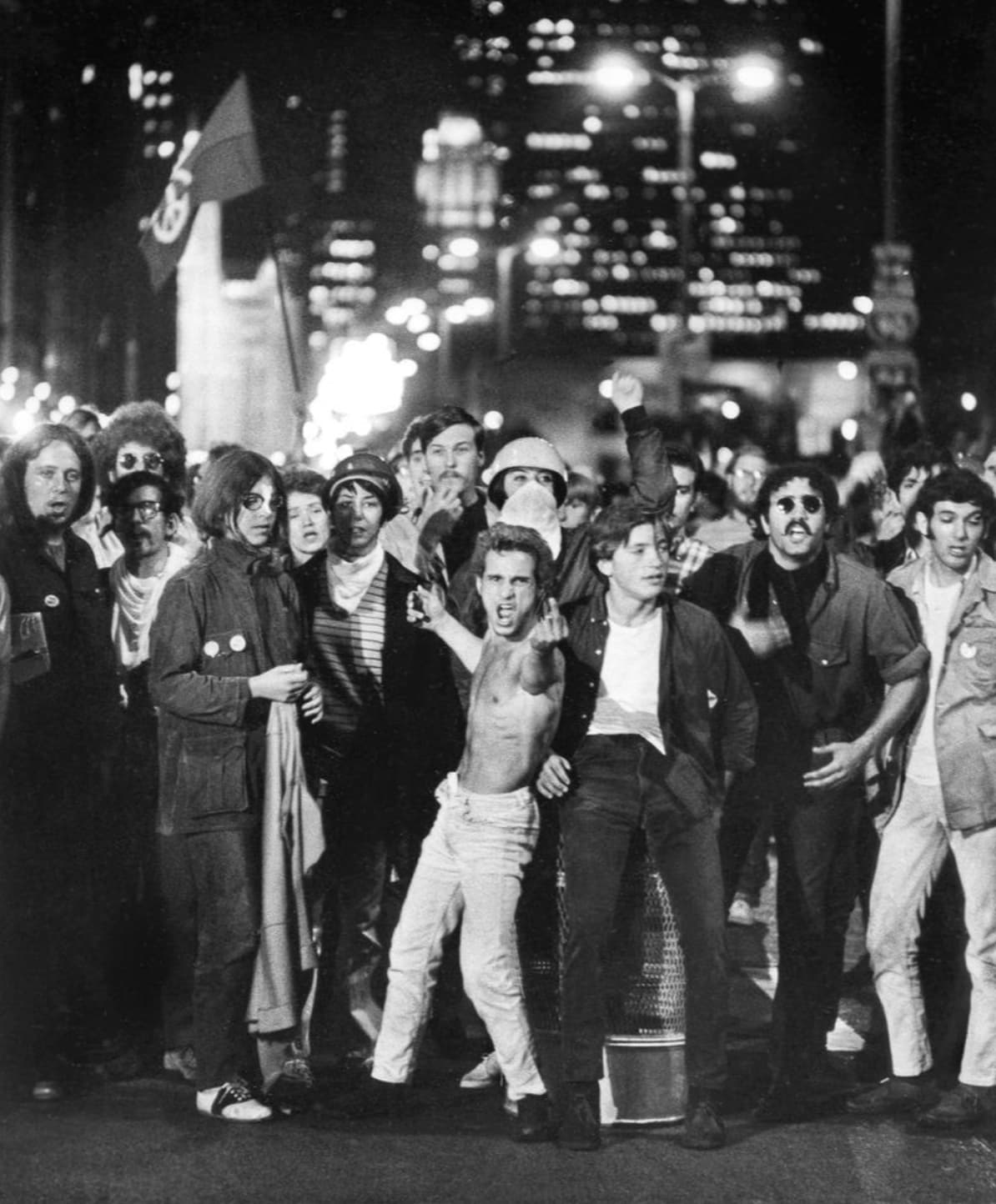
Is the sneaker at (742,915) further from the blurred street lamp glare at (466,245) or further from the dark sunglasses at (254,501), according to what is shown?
the blurred street lamp glare at (466,245)

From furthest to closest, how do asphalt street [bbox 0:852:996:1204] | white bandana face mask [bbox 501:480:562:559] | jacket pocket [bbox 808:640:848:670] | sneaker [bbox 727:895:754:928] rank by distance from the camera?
sneaker [bbox 727:895:754:928], white bandana face mask [bbox 501:480:562:559], jacket pocket [bbox 808:640:848:670], asphalt street [bbox 0:852:996:1204]

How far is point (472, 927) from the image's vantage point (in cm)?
645

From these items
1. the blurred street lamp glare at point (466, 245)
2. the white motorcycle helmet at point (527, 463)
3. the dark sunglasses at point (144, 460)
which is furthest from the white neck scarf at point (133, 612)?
the blurred street lamp glare at point (466, 245)

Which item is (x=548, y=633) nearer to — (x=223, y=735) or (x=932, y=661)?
(x=223, y=735)

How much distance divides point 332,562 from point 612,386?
51.5 inches

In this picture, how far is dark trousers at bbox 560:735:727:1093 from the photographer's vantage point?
6.39m

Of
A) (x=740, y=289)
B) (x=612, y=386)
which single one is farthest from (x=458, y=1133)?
(x=740, y=289)

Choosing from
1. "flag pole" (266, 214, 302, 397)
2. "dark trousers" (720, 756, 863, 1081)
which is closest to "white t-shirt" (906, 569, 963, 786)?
"dark trousers" (720, 756, 863, 1081)

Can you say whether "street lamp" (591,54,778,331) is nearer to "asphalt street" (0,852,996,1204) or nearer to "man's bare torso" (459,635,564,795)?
"man's bare torso" (459,635,564,795)

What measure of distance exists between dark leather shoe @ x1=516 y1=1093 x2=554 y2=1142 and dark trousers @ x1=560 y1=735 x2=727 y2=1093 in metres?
0.15

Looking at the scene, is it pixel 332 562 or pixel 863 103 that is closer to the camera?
pixel 332 562

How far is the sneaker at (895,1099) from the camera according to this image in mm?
6695

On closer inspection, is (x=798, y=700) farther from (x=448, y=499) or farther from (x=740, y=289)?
(x=740, y=289)

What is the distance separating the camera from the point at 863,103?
9338 centimetres
